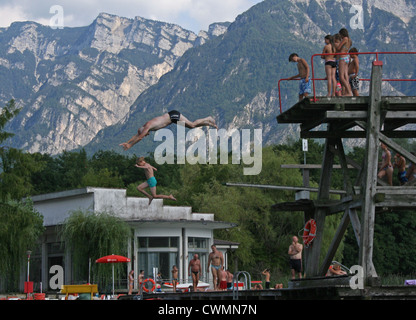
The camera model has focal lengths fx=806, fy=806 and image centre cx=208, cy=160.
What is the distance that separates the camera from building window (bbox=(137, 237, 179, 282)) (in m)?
46.0

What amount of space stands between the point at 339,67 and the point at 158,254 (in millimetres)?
27914

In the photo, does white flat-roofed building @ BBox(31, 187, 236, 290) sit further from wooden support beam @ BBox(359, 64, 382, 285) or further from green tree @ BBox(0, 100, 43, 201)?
wooden support beam @ BBox(359, 64, 382, 285)

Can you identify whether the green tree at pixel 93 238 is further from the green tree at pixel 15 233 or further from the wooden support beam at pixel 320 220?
the wooden support beam at pixel 320 220

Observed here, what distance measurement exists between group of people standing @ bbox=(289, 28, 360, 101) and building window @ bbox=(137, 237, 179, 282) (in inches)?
1047

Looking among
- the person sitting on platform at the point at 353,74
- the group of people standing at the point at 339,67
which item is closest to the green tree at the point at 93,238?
the group of people standing at the point at 339,67

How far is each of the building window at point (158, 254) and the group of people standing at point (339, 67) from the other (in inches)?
1047

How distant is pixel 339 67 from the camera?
20.3 meters

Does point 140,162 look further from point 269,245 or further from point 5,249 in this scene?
point 269,245

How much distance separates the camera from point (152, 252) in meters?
46.2

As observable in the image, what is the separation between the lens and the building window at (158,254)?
46000 mm

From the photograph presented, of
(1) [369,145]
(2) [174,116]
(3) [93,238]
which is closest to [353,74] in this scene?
(1) [369,145]
